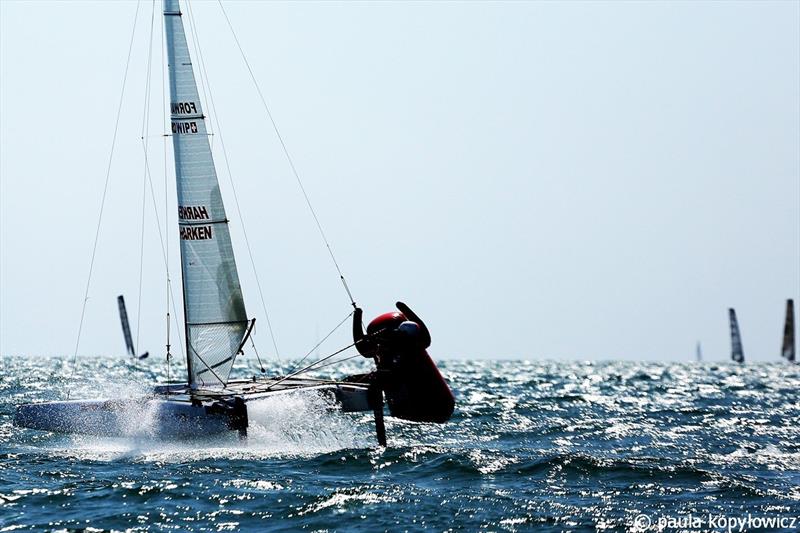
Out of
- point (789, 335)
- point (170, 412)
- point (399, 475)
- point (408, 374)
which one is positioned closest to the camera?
point (399, 475)

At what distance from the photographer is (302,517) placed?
11031 millimetres

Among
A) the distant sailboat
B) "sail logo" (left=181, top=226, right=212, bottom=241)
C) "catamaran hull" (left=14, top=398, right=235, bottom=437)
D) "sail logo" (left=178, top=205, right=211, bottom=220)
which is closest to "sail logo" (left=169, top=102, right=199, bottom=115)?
"sail logo" (left=178, top=205, right=211, bottom=220)

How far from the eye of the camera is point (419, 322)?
1656cm

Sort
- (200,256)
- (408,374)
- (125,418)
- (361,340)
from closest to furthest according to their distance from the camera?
1. (125,418)
2. (408,374)
3. (361,340)
4. (200,256)

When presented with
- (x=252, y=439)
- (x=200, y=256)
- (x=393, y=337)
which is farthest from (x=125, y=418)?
(x=393, y=337)

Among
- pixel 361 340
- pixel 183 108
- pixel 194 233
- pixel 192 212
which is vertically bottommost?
pixel 361 340

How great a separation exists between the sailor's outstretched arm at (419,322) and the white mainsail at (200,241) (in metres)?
3.24

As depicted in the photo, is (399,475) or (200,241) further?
(200,241)

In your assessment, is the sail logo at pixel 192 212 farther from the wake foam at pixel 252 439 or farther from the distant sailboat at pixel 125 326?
the distant sailboat at pixel 125 326

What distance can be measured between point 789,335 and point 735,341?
6.96 m

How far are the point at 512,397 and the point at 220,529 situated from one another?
19.4 metres

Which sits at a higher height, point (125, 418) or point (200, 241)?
point (200, 241)

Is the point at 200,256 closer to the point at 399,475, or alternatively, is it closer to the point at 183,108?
the point at 183,108

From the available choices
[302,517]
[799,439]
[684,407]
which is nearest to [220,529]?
[302,517]
